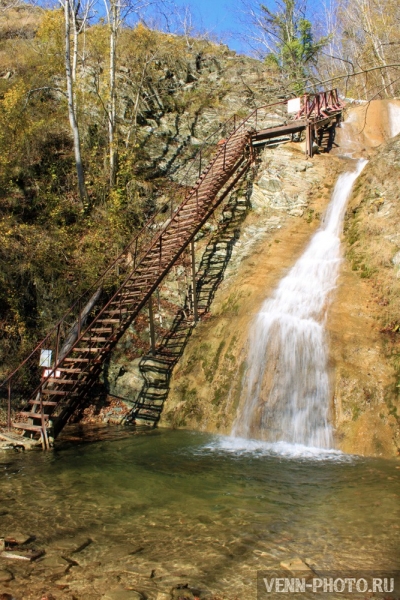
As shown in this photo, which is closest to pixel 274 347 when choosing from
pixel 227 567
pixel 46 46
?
pixel 227 567

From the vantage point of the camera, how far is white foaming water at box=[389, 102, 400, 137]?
74.5 feet

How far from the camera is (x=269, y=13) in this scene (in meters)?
38.8

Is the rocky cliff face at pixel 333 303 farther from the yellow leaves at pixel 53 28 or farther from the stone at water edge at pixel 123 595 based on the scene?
the yellow leaves at pixel 53 28

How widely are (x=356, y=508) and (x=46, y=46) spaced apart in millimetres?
26494

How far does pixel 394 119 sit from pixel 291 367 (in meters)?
17.4

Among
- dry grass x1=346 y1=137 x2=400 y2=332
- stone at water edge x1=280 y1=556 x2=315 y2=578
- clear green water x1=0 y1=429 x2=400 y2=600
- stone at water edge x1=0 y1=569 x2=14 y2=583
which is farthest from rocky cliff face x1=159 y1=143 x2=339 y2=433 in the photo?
stone at water edge x1=0 y1=569 x2=14 y2=583

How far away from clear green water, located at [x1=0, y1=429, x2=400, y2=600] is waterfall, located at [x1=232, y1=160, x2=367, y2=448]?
0.80m

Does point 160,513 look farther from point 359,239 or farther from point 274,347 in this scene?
point 359,239

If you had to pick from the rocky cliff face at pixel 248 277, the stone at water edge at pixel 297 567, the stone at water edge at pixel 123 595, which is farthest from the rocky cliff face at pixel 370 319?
the stone at water edge at pixel 123 595

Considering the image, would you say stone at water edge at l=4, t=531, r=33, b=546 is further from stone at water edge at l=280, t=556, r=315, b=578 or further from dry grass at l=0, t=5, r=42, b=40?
dry grass at l=0, t=5, r=42, b=40

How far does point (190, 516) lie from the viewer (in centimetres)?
701

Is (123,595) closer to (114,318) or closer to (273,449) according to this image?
(273,449)

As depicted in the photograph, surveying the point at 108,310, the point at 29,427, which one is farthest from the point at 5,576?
the point at 108,310

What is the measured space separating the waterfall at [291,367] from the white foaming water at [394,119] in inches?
444
